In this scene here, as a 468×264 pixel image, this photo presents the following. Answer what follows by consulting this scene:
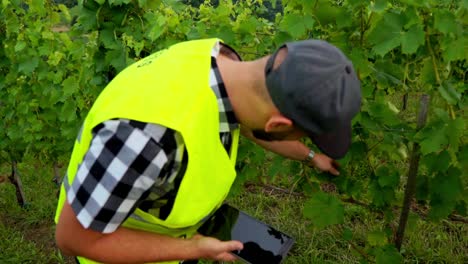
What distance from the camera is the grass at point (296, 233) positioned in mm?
3049

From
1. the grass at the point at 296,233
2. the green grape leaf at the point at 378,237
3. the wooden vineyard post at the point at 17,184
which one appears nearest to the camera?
the green grape leaf at the point at 378,237

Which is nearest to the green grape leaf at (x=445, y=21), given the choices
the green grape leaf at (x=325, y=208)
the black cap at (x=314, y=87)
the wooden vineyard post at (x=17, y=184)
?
the black cap at (x=314, y=87)

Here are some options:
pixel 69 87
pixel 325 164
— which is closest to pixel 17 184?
pixel 69 87

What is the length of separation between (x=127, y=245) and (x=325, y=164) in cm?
108

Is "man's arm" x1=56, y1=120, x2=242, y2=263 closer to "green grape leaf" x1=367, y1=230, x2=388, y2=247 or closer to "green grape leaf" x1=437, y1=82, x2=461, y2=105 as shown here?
"green grape leaf" x1=437, y1=82, x2=461, y2=105

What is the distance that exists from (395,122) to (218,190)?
946 millimetres

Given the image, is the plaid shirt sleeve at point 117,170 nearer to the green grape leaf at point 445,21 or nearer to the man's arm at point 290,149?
the man's arm at point 290,149

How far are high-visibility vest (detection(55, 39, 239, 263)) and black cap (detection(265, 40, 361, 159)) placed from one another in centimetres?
20

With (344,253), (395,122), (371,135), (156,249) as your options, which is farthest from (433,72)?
(344,253)

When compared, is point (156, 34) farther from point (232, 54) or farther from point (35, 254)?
point (35, 254)

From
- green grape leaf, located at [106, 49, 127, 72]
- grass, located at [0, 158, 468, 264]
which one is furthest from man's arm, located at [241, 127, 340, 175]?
green grape leaf, located at [106, 49, 127, 72]

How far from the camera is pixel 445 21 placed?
1518mm

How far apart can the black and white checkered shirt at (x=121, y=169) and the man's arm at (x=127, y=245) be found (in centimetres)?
6

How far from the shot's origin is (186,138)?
111cm
